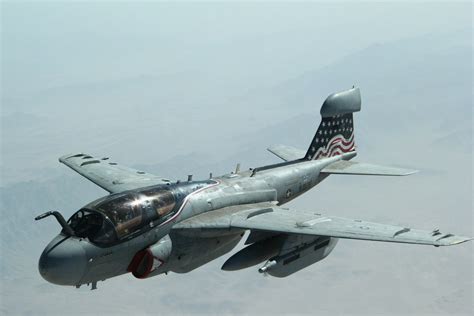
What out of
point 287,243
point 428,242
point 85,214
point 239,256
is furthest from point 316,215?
point 85,214

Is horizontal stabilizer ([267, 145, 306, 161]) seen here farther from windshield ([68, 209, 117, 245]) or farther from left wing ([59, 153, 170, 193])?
windshield ([68, 209, 117, 245])

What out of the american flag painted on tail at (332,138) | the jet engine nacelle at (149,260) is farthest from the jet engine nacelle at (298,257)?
the american flag painted on tail at (332,138)

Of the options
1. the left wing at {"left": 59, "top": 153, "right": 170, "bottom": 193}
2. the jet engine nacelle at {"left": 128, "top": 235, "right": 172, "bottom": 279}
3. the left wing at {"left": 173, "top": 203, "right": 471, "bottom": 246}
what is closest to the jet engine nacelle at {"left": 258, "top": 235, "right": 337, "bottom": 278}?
the left wing at {"left": 173, "top": 203, "right": 471, "bottom": 246}

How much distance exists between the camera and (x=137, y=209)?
80.1ft

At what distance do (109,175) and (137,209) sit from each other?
1091 centimetres

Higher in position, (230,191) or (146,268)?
(230,191)

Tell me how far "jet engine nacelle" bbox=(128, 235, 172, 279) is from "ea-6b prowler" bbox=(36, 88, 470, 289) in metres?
0.04

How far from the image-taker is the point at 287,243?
26062mm

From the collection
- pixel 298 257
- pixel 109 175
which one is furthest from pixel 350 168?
pixel 109 175

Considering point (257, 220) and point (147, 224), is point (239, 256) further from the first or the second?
point (147, 224)

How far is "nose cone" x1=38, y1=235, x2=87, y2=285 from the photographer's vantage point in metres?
22.3

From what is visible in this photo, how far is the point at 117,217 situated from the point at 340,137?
18.6 meters

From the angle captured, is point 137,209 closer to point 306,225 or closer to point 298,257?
point 306,225

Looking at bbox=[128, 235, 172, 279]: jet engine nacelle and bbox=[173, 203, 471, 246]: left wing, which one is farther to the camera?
bbox=[128, 235, 172, 279]: jet engine nacelle
